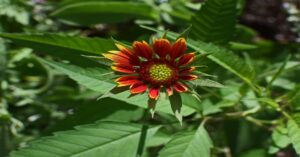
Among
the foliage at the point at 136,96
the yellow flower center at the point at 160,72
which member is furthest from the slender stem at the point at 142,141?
the yellow flower center at the point at 160,72

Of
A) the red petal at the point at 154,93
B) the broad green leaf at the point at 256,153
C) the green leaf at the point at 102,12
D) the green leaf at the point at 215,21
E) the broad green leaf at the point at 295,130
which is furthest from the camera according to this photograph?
the green leaf at the point at 102,12

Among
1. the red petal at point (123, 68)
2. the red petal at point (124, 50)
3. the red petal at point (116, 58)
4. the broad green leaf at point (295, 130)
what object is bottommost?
the broad green leaf at point (295, 130)

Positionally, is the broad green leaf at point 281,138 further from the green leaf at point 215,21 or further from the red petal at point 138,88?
the red petal at point 138,88

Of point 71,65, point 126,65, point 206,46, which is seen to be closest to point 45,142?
point 71,65

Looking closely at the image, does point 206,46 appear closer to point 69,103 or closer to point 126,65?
point 126,65

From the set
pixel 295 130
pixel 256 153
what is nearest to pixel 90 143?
pixel 295 130

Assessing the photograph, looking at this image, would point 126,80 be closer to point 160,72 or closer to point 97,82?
point 160,72
